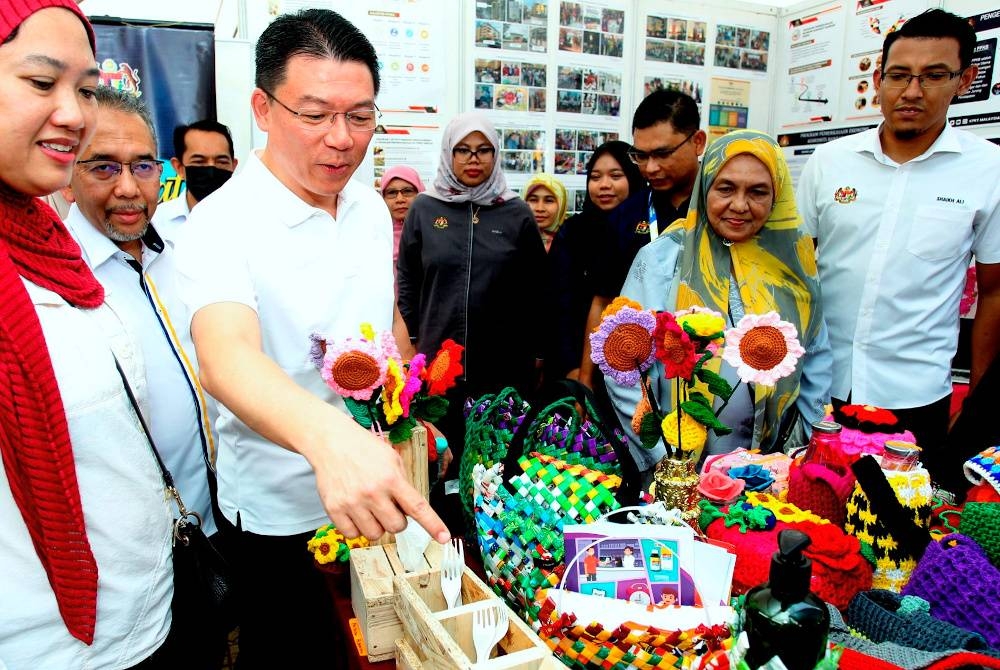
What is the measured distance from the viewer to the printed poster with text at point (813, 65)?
3.67m

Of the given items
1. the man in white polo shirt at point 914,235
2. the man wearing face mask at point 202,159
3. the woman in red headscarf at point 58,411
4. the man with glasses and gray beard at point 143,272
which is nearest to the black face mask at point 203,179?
the man wearing face mask at point 202,159

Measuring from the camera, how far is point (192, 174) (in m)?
2.71

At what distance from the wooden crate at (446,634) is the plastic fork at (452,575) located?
11 mm

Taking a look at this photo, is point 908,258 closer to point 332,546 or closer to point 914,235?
point 914,235

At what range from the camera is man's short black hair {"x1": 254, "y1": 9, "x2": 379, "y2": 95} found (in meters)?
1.24

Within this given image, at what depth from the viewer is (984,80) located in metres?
2.94

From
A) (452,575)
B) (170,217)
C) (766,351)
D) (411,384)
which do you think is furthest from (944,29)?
(170,217)

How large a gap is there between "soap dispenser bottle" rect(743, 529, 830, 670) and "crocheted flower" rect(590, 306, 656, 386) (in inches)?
23.8

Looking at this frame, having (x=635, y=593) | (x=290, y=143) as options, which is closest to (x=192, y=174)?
(x=290, y=143)

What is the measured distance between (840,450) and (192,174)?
2755 mm

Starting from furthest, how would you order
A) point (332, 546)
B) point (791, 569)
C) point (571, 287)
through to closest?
1. point (571, 287)
2. point (332, 546)
3. point (791, 569)

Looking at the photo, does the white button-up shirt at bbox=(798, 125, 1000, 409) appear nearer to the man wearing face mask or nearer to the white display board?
the white display board

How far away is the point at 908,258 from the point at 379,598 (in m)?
2.23

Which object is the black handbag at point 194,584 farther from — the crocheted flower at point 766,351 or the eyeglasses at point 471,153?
the eyeglasses at point 471,153
